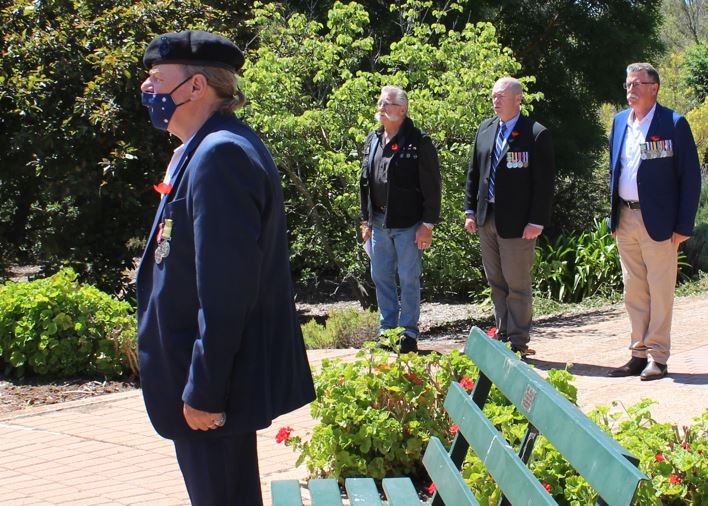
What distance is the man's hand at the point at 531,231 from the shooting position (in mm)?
6975

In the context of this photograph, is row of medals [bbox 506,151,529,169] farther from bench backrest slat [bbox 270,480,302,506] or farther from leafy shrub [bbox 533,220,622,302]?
leafy shrub [bbox 533,220,622,302]

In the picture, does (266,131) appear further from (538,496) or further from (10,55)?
(538,496)

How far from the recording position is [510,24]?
47.0ft

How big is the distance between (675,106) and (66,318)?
83.7ft

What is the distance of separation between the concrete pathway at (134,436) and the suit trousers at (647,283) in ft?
0.83

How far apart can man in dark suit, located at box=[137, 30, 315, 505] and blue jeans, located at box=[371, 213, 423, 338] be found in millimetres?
4609

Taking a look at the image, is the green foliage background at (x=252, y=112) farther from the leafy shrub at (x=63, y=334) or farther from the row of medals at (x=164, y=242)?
the row of medals at (x=164, y=242)

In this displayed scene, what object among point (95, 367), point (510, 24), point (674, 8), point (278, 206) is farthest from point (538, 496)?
point (674, 8)

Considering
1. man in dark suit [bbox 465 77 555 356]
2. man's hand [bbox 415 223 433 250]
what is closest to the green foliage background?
man's hand [bbox 415 223 433 250]

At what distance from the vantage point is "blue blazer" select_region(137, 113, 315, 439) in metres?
2.74

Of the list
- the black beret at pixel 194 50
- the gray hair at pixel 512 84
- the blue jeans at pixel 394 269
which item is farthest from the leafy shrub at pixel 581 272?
the black beret at pixel 194 50

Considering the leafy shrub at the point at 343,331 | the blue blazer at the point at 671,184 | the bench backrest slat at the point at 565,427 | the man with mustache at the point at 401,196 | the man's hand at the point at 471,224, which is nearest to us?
the bench backrest slat at the point at 565,427

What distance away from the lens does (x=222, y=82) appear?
3.06 metres

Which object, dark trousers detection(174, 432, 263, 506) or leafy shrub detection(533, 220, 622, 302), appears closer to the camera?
dark trousers detection(174, 432, 263, 506)
